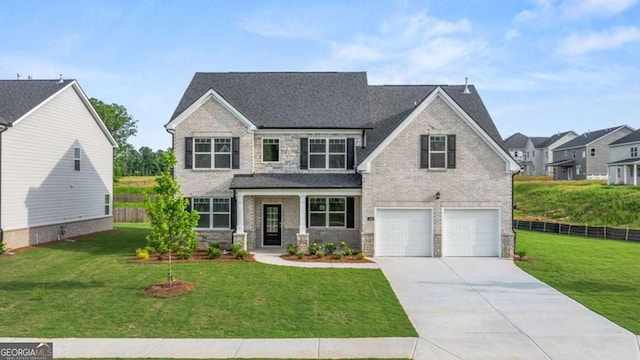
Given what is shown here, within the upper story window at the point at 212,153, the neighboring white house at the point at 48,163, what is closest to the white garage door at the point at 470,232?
the upper story window at the point at 212,153

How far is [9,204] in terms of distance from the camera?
20109mm

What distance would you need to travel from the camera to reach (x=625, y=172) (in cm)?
4834

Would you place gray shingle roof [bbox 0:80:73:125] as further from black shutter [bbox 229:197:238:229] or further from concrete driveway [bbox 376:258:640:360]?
concrete driveway [bbox 376:258:640:360]

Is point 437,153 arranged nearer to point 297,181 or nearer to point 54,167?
point 297,181

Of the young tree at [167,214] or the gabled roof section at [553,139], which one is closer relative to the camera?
the young tree at [167,214]

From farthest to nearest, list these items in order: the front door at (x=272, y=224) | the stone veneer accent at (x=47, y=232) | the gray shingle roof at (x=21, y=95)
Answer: the front door at (x=272, y=224)
the gray shingle roof at (x=21, y=95)
the stone veneer accent at (x=47, y=232)

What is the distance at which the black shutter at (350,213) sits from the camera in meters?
20.9

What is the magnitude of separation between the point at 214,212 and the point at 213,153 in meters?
2.76

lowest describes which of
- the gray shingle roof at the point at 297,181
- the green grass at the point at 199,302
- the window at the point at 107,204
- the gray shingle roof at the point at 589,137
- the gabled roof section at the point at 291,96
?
the green grass at the point at 199,302

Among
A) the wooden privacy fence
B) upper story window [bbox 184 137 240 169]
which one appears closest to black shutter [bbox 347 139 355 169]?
upper story window [bbox 184 137 240 169]

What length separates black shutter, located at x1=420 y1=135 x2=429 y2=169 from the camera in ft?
64.1

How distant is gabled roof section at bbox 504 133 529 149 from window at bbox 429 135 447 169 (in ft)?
241

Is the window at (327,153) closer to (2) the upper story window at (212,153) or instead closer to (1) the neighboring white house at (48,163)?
(2) the upper story window at (212,153)

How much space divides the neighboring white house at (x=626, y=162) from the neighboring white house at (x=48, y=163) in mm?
49809
